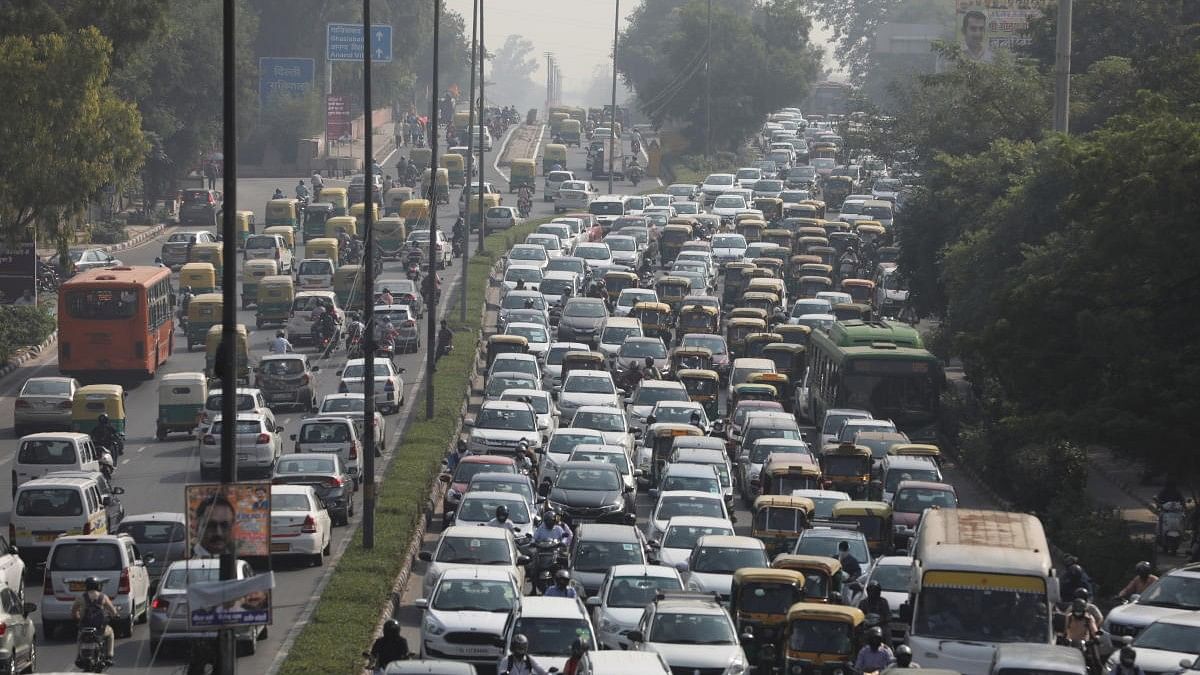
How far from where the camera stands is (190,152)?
100000mm

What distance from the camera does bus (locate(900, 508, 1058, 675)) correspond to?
23.4m

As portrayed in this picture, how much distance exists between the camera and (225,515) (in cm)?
1875

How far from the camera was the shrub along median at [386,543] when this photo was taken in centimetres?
2469

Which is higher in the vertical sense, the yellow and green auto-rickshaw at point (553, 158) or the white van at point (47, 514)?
the yellow and green auto-rickshaw at point (553, 158)

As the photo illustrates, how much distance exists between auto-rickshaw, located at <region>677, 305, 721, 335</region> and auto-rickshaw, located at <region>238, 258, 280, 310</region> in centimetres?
1391

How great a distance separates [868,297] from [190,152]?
45.1m

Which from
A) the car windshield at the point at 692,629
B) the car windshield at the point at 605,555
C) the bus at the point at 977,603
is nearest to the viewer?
the bus at the point at 977,603

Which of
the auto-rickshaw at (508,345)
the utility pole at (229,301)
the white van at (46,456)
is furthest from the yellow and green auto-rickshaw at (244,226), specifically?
the utility pole at (229,301)

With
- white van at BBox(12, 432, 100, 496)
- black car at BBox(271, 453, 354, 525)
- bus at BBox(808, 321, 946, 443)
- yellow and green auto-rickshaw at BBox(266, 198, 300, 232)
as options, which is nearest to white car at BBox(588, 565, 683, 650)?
black car at BBox(271, 453, 354, 525)

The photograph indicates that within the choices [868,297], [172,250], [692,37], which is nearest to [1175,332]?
[868,297]

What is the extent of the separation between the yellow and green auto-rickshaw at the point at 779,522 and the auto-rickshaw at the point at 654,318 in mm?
24519

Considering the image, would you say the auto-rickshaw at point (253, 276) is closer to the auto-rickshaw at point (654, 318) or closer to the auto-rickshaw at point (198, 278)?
the auto-rickshaw at point (198, 278)

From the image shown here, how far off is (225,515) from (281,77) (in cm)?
10613

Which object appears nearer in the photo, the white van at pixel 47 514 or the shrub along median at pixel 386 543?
the shrub along median at pixel 386 543
